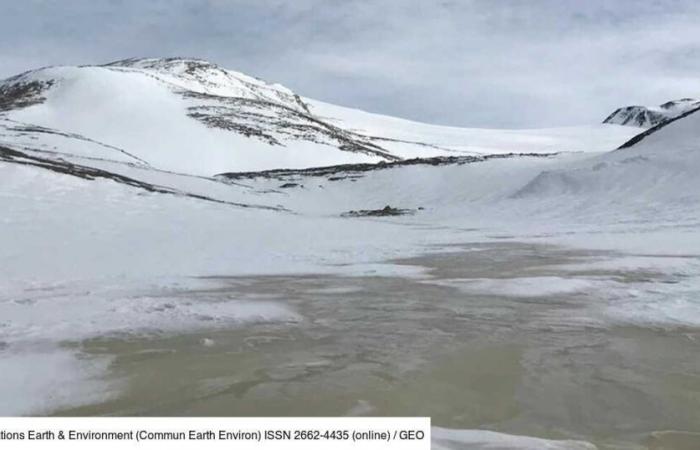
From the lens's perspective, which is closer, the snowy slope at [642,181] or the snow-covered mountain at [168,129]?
the snowy slope at [642,181]

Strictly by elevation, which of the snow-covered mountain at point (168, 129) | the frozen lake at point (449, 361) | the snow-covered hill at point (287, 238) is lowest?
the frozen lake at point (449, 361)

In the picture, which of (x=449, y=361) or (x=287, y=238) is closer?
(x=449, y=361)

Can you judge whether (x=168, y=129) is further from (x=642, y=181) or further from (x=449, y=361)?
(x=449, y=361)

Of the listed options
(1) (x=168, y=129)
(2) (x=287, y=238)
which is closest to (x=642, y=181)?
(2) (x=287, y=238)

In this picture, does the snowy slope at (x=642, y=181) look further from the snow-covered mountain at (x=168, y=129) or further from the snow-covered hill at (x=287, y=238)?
the snow-covered mountain at (x=168, y=129)

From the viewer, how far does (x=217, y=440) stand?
150 inches

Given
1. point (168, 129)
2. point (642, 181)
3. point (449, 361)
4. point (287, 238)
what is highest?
point (168, 129)

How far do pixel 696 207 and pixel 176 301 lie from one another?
21290 mm

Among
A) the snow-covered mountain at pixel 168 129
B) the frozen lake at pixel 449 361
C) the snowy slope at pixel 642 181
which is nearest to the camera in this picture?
the frozen lake at pixel 449 361

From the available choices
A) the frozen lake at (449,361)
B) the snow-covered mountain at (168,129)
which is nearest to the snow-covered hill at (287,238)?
the frozen lake at (449,361)

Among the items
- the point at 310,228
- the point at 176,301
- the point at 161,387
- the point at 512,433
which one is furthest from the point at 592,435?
the point at 310,228

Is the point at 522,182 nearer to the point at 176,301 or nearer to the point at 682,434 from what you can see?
the point at 176,301

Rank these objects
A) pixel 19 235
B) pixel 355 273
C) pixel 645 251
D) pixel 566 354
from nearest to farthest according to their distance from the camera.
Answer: pixel 566 354 < pixel 355 273 < pixel 645 251 < pixel 19 235

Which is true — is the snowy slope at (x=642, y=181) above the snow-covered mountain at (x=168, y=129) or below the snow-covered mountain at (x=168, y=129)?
below
